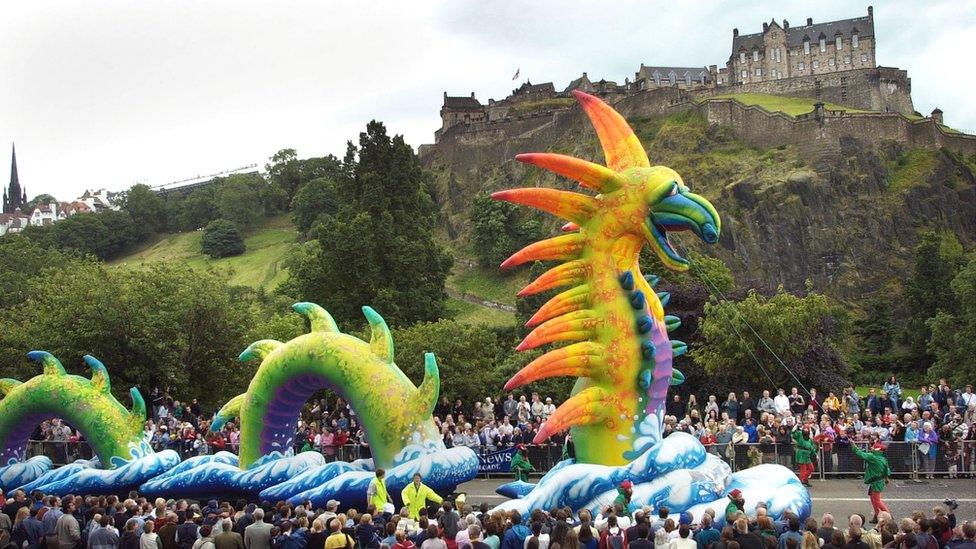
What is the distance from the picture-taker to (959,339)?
152 ft

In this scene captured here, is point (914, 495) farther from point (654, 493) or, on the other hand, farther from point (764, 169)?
point (764, 169)

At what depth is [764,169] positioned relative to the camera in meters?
87.5

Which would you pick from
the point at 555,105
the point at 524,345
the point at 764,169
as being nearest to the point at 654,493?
the point at 524,345

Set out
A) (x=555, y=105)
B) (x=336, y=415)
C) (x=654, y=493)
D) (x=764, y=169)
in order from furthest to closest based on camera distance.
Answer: (x=555, y=105), (x=764, y=169), (x=336, y=415), (x=654, y=493)

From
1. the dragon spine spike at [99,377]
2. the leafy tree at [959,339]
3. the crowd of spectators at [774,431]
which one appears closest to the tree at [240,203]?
the leafy tree at [959,339]

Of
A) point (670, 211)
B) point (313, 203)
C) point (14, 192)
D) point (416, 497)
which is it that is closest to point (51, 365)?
point (416, 497)

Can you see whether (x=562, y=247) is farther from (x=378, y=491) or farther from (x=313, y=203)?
(x=313, y=203)

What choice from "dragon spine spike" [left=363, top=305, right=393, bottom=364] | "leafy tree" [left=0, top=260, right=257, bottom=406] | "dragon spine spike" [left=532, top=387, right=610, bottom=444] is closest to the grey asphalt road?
"dragon spine spike" [left=363, top=305, right=393, bottom=364]

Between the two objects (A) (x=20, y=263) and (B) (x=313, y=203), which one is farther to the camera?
(B) (x=313, y=203)

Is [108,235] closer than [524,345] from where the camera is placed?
No

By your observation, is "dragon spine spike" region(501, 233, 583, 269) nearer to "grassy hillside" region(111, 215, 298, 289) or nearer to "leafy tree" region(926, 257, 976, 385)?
"leafy tree" region(926, 257, 976, 385)

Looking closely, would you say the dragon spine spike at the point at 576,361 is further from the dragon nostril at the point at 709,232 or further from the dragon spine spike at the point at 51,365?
the dragon spine spike at the point at 51,365

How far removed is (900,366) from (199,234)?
7614 cm

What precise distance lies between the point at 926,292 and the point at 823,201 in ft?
61.3
